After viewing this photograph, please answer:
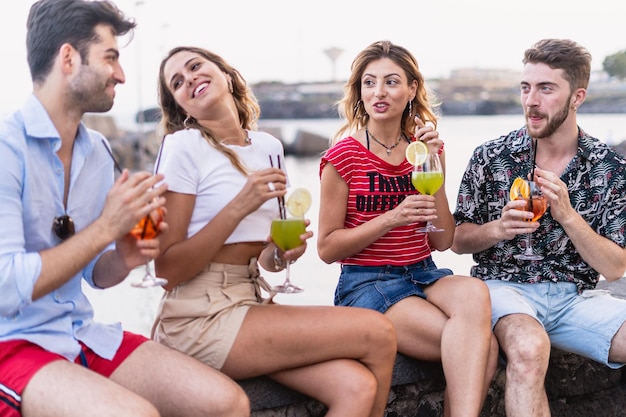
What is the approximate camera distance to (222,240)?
7.77 feet

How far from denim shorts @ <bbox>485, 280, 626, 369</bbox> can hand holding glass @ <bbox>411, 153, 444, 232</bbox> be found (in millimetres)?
493

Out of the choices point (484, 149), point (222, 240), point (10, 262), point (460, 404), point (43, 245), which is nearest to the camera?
point (10, 262)

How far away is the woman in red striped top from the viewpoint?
267 cm

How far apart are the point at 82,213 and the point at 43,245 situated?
0.16 metres

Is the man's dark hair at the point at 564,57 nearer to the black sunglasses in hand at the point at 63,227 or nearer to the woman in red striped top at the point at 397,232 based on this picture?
the woman in red striped top at the point at 397,232

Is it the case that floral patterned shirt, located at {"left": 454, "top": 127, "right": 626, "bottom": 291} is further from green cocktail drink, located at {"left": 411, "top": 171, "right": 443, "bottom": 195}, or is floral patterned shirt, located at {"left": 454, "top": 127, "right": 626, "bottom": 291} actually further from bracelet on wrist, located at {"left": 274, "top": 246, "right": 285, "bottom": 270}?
bracelet on wrist, located at {"left": 274, "top": 246, "right": 285, "bottom": 270}

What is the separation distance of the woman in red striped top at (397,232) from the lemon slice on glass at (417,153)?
0.10 meters

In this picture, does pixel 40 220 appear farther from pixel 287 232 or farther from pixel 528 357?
pixel 528 357

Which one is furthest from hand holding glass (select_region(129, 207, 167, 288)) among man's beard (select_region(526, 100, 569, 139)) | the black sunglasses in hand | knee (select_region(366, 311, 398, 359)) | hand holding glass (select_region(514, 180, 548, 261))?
man's beard (select_region(526, 100, 569, 139))

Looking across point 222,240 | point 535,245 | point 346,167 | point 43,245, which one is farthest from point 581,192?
point 43,245

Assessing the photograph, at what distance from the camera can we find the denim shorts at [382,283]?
2.89 metres

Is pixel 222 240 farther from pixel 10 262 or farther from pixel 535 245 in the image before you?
pixel 535 245

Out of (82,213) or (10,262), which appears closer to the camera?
(10,262)

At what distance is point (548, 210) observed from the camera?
124 inches
